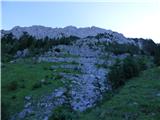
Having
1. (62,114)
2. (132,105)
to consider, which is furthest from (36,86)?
(132,105)

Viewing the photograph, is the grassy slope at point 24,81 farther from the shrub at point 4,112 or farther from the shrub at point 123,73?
the shrub at point 123,73

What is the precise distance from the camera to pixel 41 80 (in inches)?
1478

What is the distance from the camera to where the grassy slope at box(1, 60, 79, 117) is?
31897mm

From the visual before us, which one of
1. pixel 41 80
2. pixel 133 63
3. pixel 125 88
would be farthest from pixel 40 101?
pixel 133 63

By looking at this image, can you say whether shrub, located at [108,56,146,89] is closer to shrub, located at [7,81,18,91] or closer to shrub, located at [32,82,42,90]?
shrub, located at [32,82,42,90]

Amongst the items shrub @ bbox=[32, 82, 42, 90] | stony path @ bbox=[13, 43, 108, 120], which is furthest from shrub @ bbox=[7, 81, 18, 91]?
stony path @ bbox=[13, 43, 108, 120]

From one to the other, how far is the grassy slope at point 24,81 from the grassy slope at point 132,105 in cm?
687

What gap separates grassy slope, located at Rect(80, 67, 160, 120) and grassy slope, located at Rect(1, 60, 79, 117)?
6.87m

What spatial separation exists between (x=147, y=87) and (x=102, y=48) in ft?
109

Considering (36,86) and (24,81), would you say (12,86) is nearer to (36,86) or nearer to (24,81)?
(24,81)

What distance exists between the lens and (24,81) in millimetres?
38000

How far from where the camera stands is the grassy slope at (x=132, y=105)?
25297 mm

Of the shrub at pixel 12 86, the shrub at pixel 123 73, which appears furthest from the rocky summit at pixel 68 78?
the shrub at pixel 123 73

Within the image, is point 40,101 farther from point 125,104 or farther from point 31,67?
point 31,67
